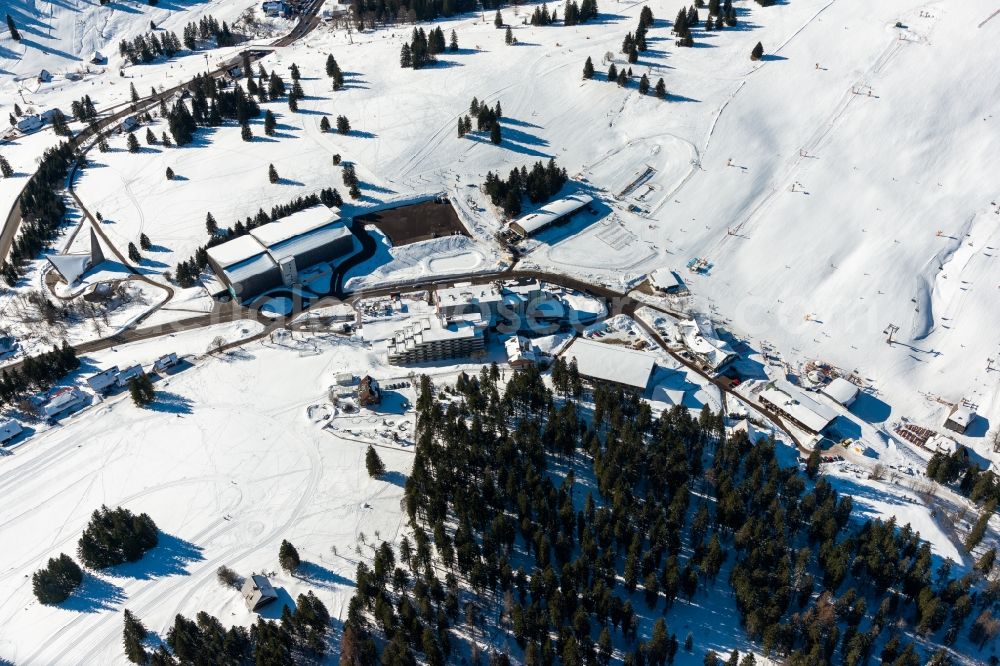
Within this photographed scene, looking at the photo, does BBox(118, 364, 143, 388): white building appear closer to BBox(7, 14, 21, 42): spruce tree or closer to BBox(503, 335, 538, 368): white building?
BBox(503, 335, 538, 368): white building

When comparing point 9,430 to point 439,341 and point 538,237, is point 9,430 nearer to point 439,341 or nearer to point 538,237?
point 439,341

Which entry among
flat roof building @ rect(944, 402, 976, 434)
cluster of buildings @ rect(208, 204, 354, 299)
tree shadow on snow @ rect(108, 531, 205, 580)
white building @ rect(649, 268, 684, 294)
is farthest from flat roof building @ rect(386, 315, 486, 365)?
flat roof building @ rect(944, 402, 976, 434)

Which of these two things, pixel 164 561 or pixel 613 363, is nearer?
pixel 164 561

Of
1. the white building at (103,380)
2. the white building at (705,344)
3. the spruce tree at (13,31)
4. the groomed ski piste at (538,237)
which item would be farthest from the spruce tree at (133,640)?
the spruce tree at (13,31)

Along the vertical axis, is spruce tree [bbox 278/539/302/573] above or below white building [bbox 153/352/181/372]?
below

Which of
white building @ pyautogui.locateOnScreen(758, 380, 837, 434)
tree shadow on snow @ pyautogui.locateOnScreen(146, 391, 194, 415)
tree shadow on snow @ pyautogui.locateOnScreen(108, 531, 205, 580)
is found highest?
tree shadow on snow @ pyautogui.locateOnScreen(146, 391, 194, 415)

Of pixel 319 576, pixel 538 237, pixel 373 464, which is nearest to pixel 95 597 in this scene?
pixel 319 576
